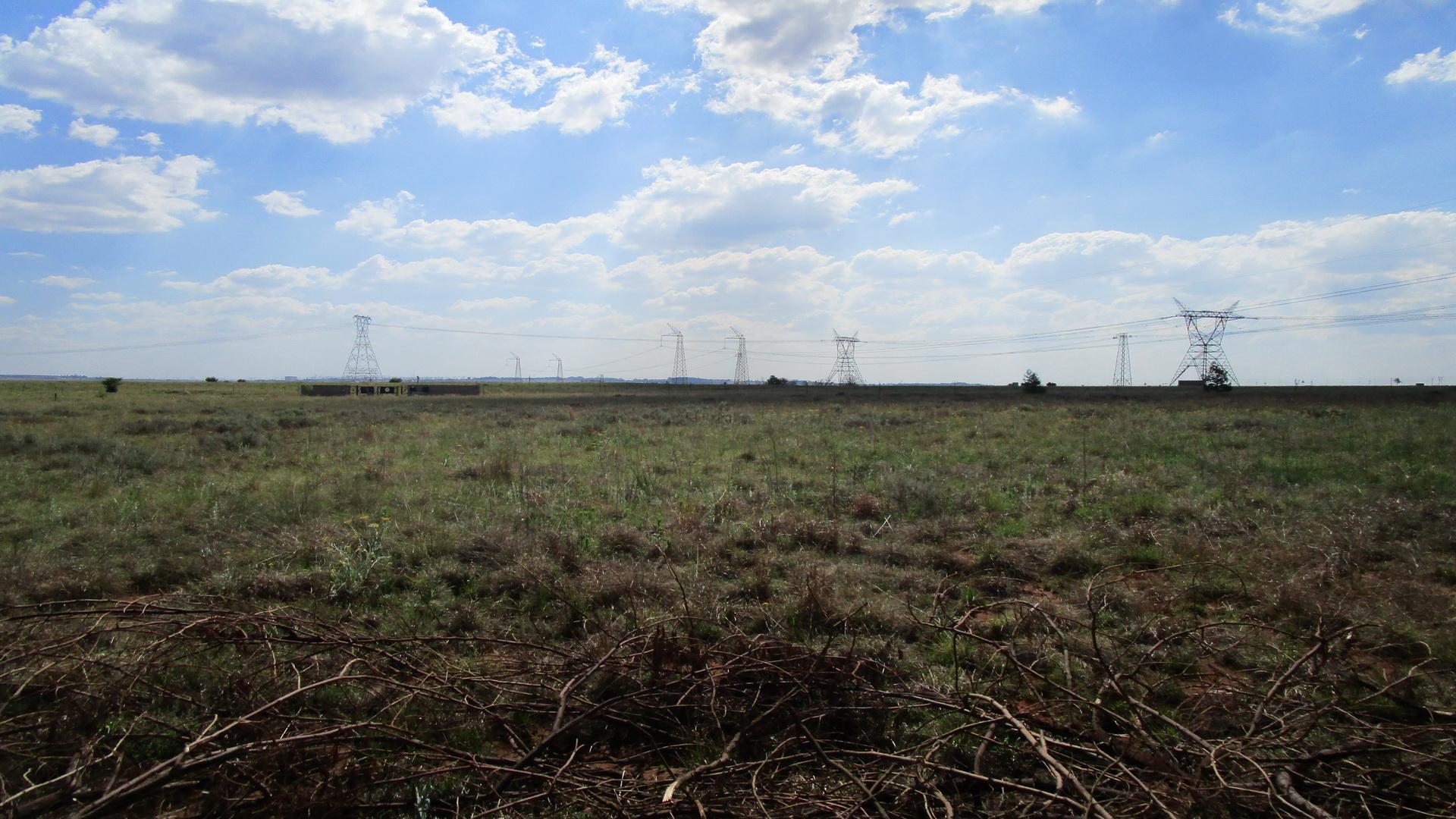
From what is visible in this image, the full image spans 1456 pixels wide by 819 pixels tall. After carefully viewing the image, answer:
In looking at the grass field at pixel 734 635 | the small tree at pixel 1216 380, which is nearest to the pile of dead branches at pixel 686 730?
the grass field at pixel 734 635

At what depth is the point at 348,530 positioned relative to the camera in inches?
355

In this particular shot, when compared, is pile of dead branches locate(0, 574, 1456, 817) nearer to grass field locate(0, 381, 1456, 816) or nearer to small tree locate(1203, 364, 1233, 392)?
grass field locate(0, 381, 1456, 816)

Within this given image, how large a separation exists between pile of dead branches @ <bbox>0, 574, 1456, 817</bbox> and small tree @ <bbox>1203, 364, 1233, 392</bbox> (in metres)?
62.3

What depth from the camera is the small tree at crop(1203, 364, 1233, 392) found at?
56.5m

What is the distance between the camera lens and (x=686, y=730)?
156 inches

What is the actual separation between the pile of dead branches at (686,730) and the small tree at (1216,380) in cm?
6233

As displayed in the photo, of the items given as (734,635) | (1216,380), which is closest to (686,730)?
(734,635)

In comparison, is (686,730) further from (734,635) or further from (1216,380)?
(1216,380)

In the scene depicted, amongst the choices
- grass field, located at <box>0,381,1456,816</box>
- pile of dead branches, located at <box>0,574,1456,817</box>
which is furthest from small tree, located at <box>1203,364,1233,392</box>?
pile of dead branches, located at <box>0,574,1456,817</box>

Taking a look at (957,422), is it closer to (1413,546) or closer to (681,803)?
(1413,546)

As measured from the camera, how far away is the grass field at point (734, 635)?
128 inches

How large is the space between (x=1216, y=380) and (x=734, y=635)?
69624mm

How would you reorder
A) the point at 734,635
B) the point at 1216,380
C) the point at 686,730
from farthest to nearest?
the point at 1216,380, the point at 734,635, the point at 686,730

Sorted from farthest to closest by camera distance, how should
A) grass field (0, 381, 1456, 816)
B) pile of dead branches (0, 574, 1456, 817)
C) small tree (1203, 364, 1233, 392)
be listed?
small tree (1203, 364, 1233, 392) → grass field (0, 381, 1456, 816) → pile of dead branches (0, 574, 1456, 817)
